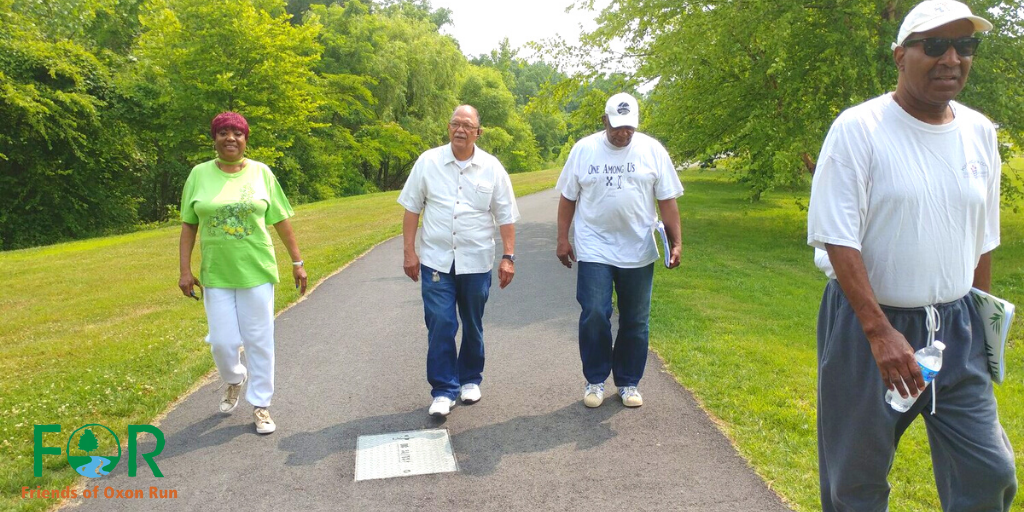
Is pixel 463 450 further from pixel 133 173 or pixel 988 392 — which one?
pixel 133 173

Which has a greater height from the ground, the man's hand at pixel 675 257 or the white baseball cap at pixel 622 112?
the white baseball cap at pixel 622 112

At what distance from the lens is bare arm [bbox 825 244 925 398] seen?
8.23 feet

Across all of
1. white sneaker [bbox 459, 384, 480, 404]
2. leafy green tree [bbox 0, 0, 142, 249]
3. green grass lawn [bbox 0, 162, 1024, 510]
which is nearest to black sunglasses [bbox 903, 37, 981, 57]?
green grass lawn [bbox 0, 162, 1024, 510]

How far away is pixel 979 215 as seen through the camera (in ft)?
8.75

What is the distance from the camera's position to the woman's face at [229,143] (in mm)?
4750

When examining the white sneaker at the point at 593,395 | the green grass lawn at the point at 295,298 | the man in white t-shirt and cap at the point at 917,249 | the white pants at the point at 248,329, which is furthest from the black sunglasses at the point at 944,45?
the white pants at the point at 248,329

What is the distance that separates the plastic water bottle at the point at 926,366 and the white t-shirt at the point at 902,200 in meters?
0.15

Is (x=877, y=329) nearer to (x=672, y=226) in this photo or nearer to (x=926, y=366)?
(x=926, y=366)

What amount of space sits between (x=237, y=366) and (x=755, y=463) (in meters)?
3.23

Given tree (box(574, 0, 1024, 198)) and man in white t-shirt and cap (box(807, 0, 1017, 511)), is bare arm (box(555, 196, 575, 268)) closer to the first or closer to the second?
man in white t-shirt and cap (box(807, 0, 1017, 511))

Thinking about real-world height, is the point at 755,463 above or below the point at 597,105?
below

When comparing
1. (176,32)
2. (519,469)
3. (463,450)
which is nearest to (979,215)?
(519,469)

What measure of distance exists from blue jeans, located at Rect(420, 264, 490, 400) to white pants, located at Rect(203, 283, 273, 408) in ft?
3.28

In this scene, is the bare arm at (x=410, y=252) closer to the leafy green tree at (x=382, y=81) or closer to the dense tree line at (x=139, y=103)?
the dense tree line at (x=139, y=103)
